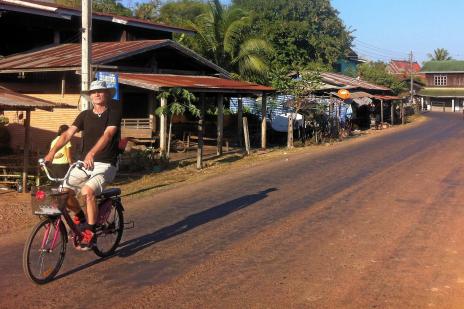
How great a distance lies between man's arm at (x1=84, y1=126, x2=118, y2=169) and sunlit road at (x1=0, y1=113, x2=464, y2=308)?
1.13 metres

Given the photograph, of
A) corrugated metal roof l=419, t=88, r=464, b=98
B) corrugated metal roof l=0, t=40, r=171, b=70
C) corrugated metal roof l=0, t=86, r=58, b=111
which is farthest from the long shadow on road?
corrugated metal roof l=419, t=88, r=464, b=98

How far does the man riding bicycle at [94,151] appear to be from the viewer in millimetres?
5688

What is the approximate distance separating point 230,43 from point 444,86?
63.4 m

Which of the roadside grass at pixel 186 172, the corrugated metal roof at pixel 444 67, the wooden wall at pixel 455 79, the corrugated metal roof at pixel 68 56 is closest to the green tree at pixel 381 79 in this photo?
the corrugated metal roof at pixel 444 67

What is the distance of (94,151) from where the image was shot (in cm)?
559

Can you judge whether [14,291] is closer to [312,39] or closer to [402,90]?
[312,39]

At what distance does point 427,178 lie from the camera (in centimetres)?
1263

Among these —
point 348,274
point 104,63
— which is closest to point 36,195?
point 348,274

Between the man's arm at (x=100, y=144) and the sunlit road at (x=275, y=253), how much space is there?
113cm

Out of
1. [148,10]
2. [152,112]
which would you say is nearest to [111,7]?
[148,10]

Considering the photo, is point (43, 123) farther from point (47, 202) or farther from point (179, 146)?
point (47, 202)

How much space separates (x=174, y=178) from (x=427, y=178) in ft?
19.0

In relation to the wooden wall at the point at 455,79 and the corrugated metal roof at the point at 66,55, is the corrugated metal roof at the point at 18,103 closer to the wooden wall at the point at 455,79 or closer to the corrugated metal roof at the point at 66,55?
the corrugated metal roof at the point at 66,55

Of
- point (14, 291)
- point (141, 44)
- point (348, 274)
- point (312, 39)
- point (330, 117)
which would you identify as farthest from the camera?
point (312, 39)
